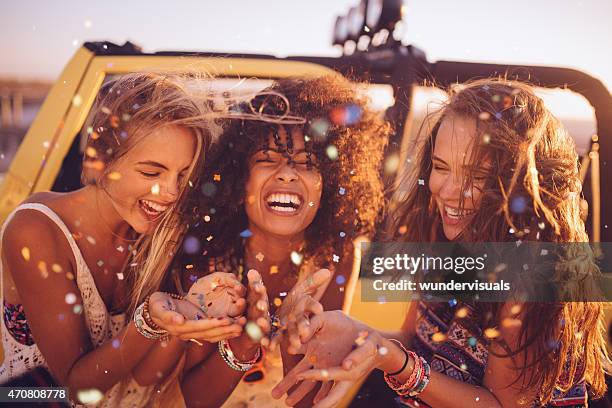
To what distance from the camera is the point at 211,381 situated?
123 cm

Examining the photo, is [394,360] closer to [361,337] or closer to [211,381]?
[361,337]

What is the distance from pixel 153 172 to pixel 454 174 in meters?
0.74

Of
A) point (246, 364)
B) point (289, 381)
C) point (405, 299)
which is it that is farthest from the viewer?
point (405, 299)

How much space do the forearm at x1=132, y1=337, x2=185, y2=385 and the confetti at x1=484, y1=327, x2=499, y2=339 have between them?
0.74 meters

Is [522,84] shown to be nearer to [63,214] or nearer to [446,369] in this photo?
[446,369]

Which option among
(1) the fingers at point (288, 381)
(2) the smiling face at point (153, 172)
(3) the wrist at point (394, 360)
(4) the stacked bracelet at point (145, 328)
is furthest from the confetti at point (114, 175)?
(3) the wrist at point (394, 360)

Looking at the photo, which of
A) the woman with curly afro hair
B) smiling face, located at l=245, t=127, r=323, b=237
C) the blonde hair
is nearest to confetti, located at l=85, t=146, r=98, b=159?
the blonde hair

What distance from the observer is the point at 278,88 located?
1.27 m

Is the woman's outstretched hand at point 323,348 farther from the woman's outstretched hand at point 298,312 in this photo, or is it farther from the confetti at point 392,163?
the confetti at point 392,163

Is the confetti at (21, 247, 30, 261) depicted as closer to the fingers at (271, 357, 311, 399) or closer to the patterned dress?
the fingers at (271, 357, 311, 399)

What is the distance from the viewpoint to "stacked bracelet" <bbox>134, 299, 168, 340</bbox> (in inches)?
44.4

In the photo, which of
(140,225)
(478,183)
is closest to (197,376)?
(140,225)

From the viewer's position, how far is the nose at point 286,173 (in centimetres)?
123

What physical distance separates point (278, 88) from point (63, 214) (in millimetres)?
620
